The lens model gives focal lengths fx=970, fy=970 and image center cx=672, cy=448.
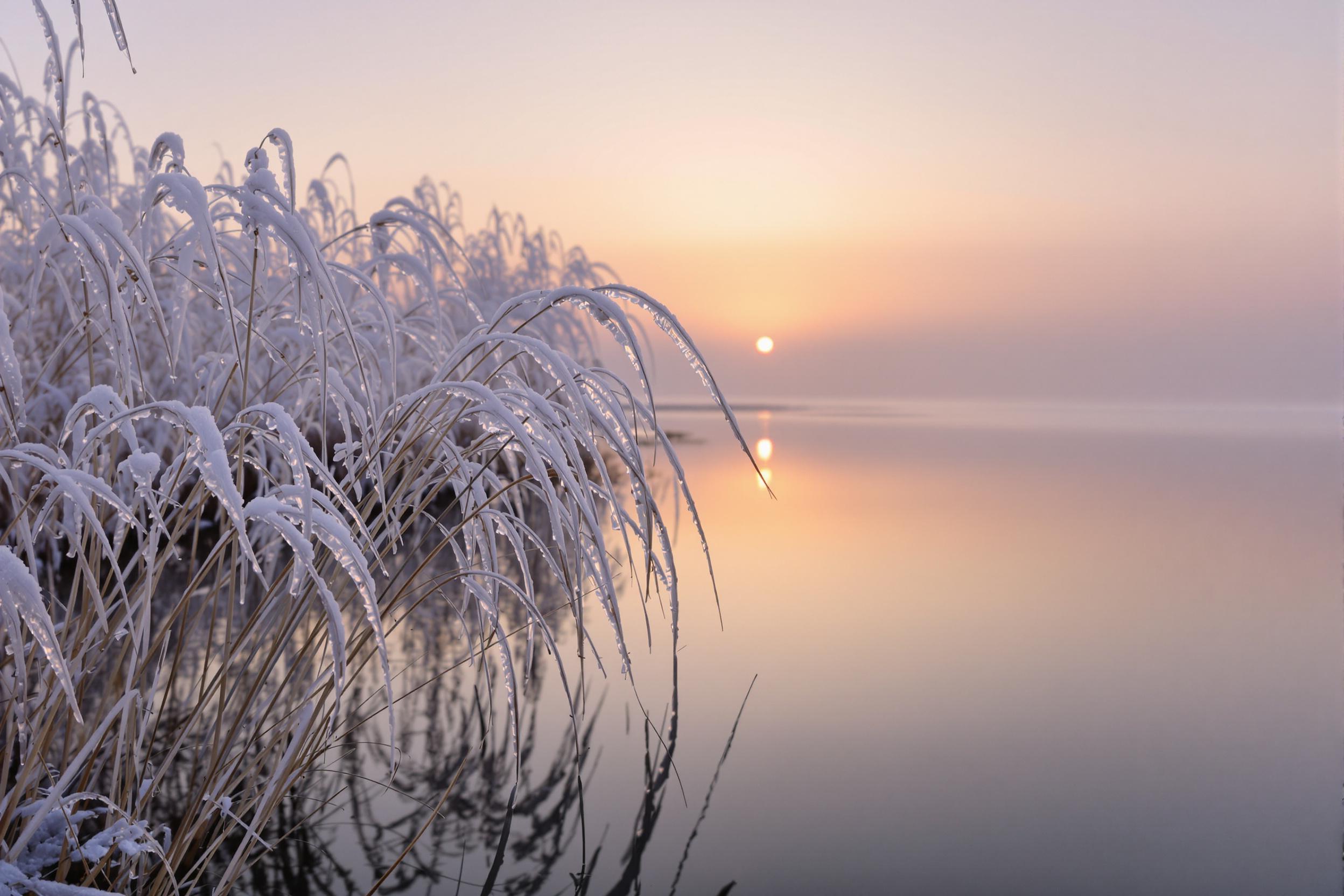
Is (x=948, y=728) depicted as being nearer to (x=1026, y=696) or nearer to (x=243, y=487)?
(x=1026, y=696)

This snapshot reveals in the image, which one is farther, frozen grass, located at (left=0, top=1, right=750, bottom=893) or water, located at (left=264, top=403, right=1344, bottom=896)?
water, located at (left=264, top=403, right=1344, bottom=896)

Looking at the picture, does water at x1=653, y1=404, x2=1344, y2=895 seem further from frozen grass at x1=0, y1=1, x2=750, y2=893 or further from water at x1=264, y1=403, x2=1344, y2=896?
frozen grass at x1=0, y1=1, x2=750, y2=893

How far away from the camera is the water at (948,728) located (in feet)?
5.95

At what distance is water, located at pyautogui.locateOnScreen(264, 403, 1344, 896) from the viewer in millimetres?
1814

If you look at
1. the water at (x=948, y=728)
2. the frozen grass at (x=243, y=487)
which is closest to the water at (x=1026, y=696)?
the water at (x=948, y=728)

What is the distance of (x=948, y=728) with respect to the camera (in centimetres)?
253

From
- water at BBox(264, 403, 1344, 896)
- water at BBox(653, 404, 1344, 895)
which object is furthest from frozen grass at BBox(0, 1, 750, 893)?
water at BBox(653, 404, 1344, 895)

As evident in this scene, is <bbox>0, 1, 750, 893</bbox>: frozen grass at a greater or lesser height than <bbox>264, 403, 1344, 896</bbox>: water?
greater

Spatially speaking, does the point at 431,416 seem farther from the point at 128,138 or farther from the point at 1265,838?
the point at 128,138

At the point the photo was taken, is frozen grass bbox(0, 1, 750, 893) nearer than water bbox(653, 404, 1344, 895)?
Yes

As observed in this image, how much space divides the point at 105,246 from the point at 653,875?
4.43ft

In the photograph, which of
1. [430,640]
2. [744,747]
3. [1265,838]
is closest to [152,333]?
[430,640]

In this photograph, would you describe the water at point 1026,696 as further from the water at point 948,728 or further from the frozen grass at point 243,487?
the frozen grass at point 243,487

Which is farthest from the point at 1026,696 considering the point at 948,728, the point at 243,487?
the point at 243,487
